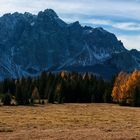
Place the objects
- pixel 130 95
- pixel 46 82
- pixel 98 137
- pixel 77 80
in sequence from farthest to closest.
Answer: pixel 46 82 → pixel 77 80 → pixel 130 95 → pixel 98 137

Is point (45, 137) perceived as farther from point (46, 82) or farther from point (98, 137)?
point (46, 82)

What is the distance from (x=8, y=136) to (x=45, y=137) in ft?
12.1

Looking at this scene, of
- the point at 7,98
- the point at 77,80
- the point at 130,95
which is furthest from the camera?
the point at 77,80

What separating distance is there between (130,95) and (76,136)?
116 metres

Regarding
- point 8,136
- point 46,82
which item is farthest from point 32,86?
point 8,136

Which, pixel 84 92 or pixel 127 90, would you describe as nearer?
pixel 127 90

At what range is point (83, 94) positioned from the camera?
176 metres

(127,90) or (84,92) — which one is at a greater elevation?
(127,90)

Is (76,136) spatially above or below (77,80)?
below

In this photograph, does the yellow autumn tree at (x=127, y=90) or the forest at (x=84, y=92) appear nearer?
the forest at (x=84, y=92)

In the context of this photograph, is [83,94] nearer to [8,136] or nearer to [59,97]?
[59,97]

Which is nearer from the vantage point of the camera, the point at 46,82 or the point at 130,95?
the point at 130,95

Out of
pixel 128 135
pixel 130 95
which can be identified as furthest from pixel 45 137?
pixel 130 95

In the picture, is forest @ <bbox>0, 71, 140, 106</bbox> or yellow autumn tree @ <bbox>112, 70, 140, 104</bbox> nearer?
forest @ <bbox>0, 71, 140, 106</bbox>
